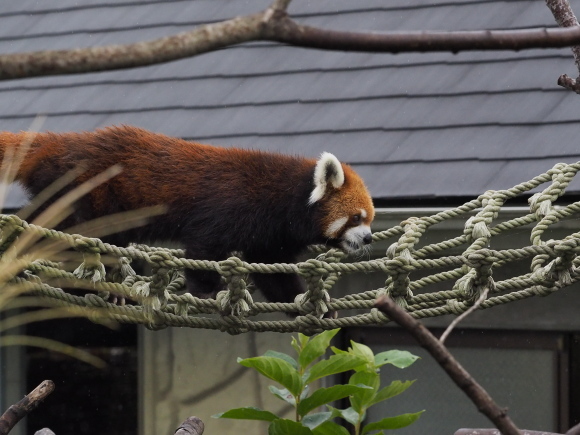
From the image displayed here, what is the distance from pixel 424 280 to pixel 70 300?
1.18 meters

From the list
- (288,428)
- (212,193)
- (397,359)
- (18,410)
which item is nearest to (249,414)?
(288,428)

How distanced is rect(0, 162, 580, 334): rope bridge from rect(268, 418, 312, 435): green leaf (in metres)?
0.97

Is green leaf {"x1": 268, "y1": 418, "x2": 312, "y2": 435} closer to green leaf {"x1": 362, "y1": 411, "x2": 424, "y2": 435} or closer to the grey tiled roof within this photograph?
green leaf {"x1": 362, "y1": 411, "x2": 424, "y2": 435}

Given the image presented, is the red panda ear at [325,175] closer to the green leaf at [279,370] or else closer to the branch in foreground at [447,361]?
the green leaf at [279,370]

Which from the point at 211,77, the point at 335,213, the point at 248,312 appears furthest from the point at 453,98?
the point at 248,312

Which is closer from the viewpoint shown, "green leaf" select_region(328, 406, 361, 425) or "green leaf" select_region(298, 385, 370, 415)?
"green leaf" select_region(298, 385, 370, 415)

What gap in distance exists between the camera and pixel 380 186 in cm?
411

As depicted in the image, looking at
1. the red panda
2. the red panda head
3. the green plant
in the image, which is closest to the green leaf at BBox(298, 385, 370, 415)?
the green plant

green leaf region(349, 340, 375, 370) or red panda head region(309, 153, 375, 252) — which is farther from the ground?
red panda head region(309, 153, 375, 252)

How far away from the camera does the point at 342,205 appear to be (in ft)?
12.7

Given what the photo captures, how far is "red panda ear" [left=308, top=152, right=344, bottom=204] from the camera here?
3.78 metres

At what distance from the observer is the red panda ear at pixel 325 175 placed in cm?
378

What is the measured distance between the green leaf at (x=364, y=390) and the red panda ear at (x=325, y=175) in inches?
75.1

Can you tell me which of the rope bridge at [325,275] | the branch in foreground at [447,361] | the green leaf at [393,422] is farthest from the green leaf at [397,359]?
the rope bridge at [325,275]
